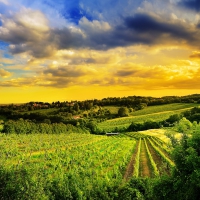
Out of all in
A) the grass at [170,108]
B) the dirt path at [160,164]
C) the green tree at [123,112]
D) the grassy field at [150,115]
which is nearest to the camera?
the dirt path at [160,164]

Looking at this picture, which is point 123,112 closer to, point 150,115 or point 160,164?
point 150,115

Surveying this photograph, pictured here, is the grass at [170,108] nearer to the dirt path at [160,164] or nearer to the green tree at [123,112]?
the green tree at [123,112]

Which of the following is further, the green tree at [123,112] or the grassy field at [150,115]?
the green tree at [123,112]

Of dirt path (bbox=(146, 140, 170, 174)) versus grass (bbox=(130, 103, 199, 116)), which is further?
grass (bbox=(130, 103, 199, 116))

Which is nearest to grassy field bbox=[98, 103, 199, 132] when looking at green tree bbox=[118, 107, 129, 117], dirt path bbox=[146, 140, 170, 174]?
green tree bbox=[118, 107, 129, 117]

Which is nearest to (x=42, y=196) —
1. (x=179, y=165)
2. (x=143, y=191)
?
(x=143, y=191)

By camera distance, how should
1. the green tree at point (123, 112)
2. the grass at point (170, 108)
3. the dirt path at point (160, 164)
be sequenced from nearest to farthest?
the dirt path at point (160, 164) → the grass at point (170, 108) → the green tree at point (123, 112)

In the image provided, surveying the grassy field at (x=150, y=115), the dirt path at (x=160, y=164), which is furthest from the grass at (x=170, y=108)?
the dirt path at (x=160, y=164)

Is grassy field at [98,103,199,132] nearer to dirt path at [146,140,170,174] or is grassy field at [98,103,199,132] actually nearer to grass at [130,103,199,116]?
grass at [130,103,199,116]

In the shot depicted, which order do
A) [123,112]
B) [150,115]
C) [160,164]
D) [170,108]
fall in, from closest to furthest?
1. [160,164]
2. [150,115]
3. [170,108]
4. [123,112]

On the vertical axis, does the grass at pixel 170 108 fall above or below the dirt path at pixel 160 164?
above

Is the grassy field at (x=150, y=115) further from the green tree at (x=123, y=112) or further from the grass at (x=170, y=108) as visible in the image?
the green tree at (x=123, y=112)

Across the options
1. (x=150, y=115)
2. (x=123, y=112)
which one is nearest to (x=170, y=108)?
(x=150, y=115)

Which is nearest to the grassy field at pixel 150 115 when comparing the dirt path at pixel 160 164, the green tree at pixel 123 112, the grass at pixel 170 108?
the grass at pixel 170 108
